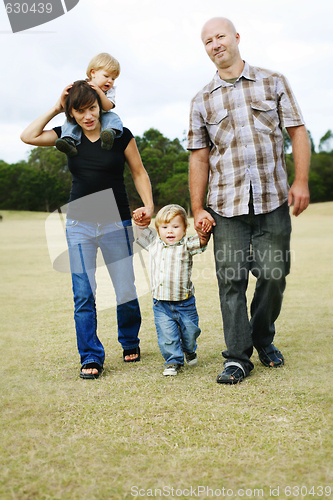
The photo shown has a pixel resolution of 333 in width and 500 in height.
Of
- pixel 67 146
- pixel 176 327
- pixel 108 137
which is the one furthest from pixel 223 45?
pixel 176 327

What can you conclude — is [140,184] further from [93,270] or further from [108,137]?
[93,270]

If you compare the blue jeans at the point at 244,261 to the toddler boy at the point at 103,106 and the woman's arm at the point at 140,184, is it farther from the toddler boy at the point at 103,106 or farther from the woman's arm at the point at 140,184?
the toddler boy at the point at 103,106

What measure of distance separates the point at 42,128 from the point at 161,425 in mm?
1964

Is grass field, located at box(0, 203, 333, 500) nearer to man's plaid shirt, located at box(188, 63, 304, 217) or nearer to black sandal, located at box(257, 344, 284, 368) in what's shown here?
black sandal, located at box(257, 344, 284, 368)

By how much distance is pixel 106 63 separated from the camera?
10.9ft

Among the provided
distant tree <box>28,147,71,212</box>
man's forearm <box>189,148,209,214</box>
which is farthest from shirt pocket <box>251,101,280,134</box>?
distant tree <box>28,147,71,212</box>

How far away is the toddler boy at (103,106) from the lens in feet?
10.3

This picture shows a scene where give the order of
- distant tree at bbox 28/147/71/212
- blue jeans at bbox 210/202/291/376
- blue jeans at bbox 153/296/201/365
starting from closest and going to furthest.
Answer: blue jeans at bbox 210/202/291/376 < blue jeans at bbox 153/296/201/365 < distant tree at bbox 28/147/71/212

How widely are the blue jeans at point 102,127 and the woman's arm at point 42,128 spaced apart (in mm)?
99

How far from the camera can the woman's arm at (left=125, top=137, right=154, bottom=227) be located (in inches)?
130

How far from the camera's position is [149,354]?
12.1 feet

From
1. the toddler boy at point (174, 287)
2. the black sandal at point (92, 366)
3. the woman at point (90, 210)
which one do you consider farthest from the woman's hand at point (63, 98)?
the black sandal at point (92, 366)

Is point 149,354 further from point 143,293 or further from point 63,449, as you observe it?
point 143,293

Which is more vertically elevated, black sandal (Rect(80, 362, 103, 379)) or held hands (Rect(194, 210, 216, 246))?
held hands (Rect(194, 210, 216, 246))
